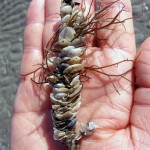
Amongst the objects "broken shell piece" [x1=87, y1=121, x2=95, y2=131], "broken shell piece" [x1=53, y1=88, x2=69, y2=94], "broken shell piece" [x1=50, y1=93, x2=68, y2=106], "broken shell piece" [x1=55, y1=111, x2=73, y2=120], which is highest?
Result: "broken shell piece" [x1=53, y1=88, x2=69, y2=94]

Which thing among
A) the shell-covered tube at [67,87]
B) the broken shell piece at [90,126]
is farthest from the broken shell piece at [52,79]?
the broken shell piece at [90,126]

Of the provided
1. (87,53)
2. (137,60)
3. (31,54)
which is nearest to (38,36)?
(31,54)

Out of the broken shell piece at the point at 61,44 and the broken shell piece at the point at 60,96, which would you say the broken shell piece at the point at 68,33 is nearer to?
the broken shell piece at the point at 61,44

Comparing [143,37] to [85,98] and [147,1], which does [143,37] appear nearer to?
[147,1]

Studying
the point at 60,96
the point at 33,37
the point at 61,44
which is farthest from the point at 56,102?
the point at 33,37

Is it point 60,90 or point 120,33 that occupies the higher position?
point 120,33

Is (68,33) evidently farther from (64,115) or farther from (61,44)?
(64,115)

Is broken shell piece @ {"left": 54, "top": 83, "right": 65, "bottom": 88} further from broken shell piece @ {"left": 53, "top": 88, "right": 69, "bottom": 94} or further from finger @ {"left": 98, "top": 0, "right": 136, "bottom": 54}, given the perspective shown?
finger @ {"left": 98, "top": 0, "right": 136, "bottom": 54}

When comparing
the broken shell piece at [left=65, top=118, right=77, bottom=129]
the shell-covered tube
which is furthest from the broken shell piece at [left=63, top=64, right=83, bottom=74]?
the broken shell piece at [left=65, top=118, right=77, bottom=129]
